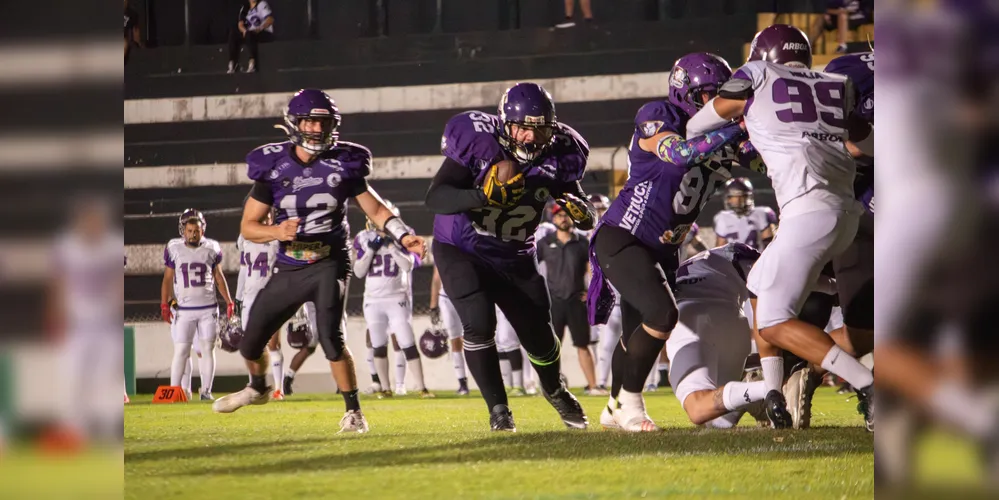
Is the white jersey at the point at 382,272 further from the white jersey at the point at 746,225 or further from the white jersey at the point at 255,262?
the white jersey at the point at 746,225

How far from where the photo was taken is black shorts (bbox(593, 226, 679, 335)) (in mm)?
3750

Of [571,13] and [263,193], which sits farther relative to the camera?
[571,13]

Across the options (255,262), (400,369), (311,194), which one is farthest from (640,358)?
(255,262)

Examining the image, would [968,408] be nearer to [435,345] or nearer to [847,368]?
[847,368]

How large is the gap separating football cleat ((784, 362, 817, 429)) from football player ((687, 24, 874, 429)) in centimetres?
42

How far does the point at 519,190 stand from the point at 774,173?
3.14ft

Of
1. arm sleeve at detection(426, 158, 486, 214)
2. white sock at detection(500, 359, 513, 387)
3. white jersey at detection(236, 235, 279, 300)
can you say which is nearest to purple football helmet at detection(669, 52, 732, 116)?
arm sleeve at detection(426, 158, 486, 214)

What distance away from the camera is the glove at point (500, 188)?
3.81 metres

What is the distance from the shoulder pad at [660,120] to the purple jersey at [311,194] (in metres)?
1.22

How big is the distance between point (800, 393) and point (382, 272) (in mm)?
4501

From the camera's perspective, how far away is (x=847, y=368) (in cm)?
312

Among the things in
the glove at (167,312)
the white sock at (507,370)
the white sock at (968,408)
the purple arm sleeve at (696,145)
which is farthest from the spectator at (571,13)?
the white sock at (968,408)

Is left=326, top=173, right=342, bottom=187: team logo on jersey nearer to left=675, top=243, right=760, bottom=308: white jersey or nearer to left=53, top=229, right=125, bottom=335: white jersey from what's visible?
left=675, top=243, right=760, bottom=308: white jersey

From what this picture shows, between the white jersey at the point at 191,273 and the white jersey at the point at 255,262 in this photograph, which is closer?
the white jersey at the point at 191,273
